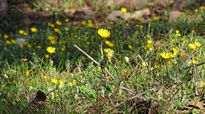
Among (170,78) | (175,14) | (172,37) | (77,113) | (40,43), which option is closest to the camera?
(77,113)

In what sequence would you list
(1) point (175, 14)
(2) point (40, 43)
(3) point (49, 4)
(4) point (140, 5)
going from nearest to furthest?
(2) point (40, 43), (1) point (175, 14), (4) point (140, 5), (3) point (49, 4)

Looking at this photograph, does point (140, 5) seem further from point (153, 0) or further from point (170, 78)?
point (170, 78)

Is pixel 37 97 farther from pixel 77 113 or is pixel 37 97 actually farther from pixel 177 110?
pixel 177 110

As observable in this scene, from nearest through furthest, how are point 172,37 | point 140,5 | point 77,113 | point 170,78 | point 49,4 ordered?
point 77,113 → point 170,78 → point 172,37 → point 140,5 → point 49,4

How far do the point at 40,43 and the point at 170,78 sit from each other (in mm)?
2072

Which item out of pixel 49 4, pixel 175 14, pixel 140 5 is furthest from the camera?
pixel 49 4

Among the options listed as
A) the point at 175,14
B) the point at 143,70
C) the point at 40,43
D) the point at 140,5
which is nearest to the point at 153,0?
the point at 140,5

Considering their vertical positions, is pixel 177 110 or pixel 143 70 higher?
pixel 143 70

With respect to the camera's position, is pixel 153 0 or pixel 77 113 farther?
pixel 153 0

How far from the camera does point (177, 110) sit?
178 cm

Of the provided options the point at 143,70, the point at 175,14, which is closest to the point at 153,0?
the point at 175,14

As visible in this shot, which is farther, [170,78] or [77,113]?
[170,78]

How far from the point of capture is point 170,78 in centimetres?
200

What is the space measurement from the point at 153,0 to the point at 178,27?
2.44 m
